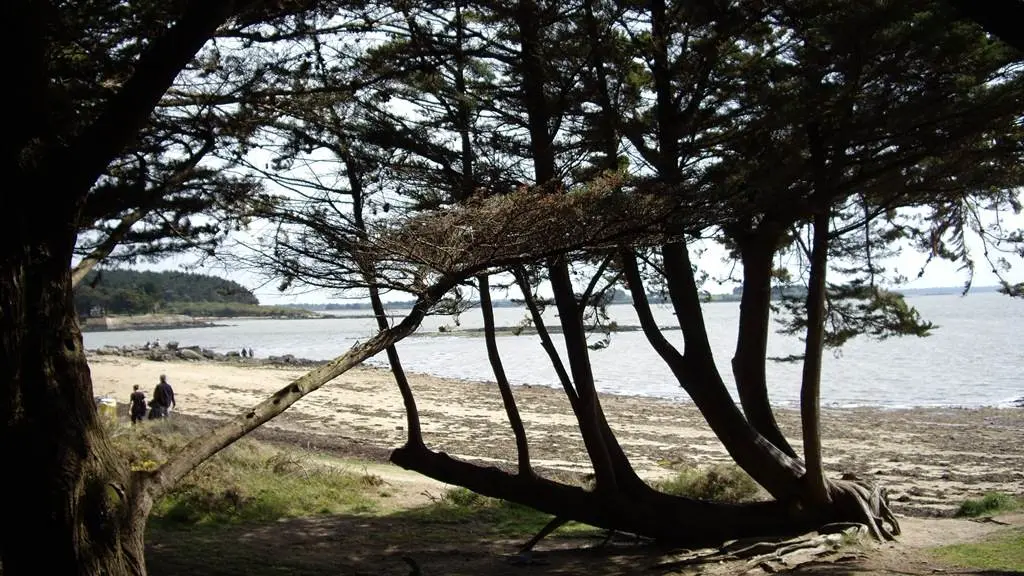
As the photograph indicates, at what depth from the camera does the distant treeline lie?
6.56m

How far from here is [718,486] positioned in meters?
10.6

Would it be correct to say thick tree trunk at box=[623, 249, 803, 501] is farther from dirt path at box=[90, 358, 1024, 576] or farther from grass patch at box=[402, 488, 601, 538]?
grass patch at box=[402, 488, 601, 538]

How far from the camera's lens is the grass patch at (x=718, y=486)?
34.0 feet

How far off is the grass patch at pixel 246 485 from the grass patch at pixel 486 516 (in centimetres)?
82

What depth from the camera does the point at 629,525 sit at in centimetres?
795

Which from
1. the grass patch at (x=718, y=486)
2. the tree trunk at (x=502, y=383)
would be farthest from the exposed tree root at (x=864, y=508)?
the tree trunk at (x=502, y=383)

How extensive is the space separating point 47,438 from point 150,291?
49.3 ft

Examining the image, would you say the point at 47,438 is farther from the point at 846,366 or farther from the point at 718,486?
the point at 846,366

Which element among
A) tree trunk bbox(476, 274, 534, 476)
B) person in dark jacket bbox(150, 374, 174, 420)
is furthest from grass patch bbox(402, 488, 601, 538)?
person in dark jacket bbox(150, 374, 174, 420)

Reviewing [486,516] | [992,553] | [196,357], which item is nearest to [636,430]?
[486,516]

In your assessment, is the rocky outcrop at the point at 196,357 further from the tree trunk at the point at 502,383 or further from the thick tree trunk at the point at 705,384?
the thick tree trunk at the point at 705,384

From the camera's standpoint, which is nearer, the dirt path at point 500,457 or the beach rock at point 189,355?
the dirt path at point 500,457

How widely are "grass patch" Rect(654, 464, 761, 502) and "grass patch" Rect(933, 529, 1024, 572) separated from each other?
3273mm

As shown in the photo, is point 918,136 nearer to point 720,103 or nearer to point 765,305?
point 720,103
